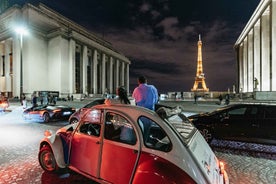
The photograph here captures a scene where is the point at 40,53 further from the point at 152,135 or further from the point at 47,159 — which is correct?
the point at 152,135

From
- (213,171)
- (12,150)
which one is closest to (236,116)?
(213,171)

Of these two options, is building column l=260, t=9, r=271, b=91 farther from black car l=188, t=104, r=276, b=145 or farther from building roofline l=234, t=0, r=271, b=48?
black car l=188, t=104, r=276, b=145

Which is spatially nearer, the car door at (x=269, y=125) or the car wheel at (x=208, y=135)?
the car door at (x=269, y=125)

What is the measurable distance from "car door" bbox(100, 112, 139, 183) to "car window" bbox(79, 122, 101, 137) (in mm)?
479

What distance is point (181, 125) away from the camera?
3053mm

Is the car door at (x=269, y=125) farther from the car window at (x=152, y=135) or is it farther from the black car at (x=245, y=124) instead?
the car window at (x=152, y=135)

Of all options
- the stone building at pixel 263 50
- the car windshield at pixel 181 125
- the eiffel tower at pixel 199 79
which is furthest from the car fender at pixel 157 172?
the eiffel tower at pixel 199 79

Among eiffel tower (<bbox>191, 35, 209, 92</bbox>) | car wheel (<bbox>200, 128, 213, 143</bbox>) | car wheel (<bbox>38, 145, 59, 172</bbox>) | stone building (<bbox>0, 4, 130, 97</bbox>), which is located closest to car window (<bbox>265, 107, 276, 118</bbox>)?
car wheel (<bbox>200, 128, 213, 143</bbox>)

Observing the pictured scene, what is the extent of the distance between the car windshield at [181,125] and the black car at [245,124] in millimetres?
4127

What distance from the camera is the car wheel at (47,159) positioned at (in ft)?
14.3

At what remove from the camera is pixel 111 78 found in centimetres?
8031

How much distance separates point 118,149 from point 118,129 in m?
0.41

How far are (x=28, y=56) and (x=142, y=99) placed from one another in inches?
2029

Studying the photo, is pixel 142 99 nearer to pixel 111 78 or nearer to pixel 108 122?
pixel 108 122
